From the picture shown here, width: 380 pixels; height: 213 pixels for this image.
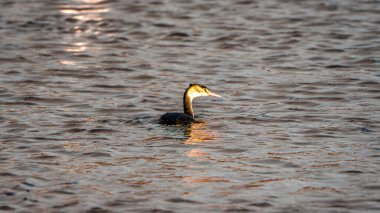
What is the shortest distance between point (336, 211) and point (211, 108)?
699cm

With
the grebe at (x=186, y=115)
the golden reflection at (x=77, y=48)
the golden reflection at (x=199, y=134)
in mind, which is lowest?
the golden reflection at (x=199, y=134)

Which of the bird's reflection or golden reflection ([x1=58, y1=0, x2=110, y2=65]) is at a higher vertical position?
golden reflection ([x1=58, y1=0, x2=110, y2=65])

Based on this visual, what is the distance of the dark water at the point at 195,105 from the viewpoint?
13.6m

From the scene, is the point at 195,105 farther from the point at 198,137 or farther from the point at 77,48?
the point at 77,48

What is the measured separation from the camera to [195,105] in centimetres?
1995

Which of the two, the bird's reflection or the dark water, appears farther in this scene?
the bird's reflection

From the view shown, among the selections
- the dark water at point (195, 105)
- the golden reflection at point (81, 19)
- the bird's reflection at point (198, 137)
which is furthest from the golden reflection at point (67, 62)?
the bird's reflection at point (198, 137)

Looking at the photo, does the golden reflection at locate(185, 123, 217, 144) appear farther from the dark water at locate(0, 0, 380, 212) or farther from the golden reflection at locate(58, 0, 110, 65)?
the golden reflection at locate(58, 0, 110, 65)

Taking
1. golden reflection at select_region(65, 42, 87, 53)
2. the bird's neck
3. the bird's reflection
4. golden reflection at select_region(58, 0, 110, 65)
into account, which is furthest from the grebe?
golden reflection at select_region(65, 42, 87, 53)

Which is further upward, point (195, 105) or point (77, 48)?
point (77, 48)

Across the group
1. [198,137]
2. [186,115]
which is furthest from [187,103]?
[198,137]

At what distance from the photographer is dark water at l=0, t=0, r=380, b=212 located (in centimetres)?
1359

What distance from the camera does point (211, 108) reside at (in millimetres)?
19422

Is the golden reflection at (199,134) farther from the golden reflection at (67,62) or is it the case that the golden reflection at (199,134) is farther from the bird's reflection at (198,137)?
the golden reflection at (67,62)
